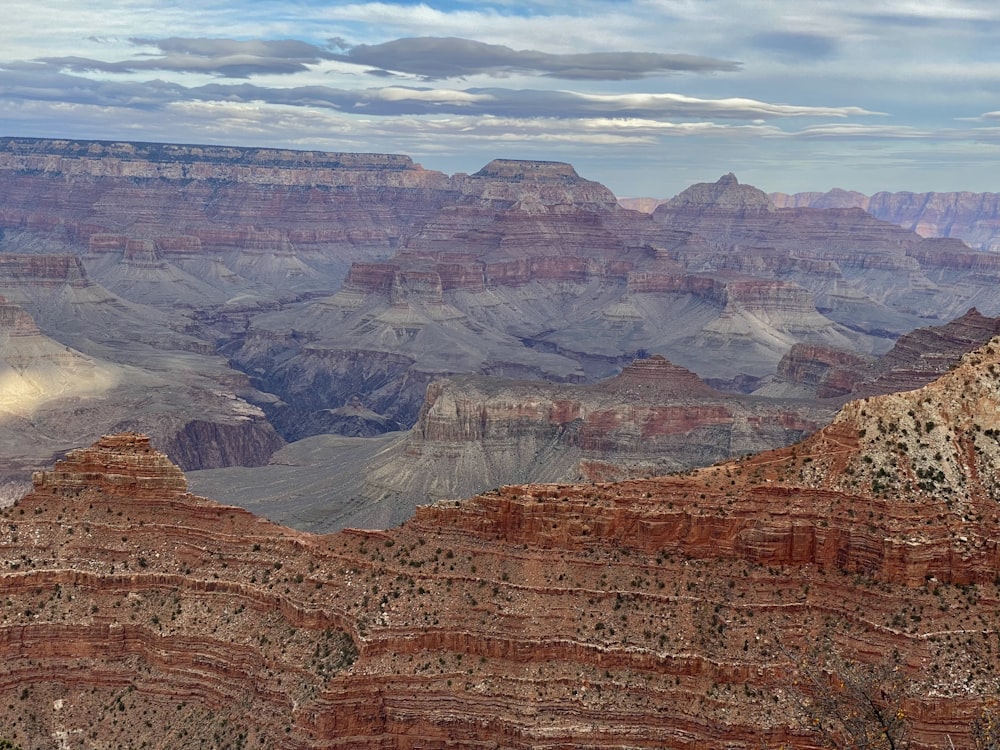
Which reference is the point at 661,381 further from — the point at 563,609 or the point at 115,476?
the point at 563,609

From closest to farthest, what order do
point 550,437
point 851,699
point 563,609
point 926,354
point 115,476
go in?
1. point 851,699
2. point 563,609
3. point 115,476
4. point 550,437
5. point 926,354

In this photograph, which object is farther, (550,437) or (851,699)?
(550,437)

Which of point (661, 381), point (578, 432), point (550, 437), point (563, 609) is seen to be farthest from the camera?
point (661, 381)

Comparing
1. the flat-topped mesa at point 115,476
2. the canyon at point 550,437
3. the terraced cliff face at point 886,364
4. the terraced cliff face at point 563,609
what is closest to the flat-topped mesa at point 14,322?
the canyon at point 550,437

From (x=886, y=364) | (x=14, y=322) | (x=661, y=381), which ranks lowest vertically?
(x=14, y=322)

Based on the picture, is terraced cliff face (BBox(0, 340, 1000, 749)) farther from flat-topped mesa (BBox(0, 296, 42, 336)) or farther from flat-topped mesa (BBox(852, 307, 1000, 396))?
flat-topped mesa (BBox(0, 296, 42, 336))

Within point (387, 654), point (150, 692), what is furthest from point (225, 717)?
point (387, 654)

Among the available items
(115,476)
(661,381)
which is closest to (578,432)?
(661,381)

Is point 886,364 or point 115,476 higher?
point 115,476
